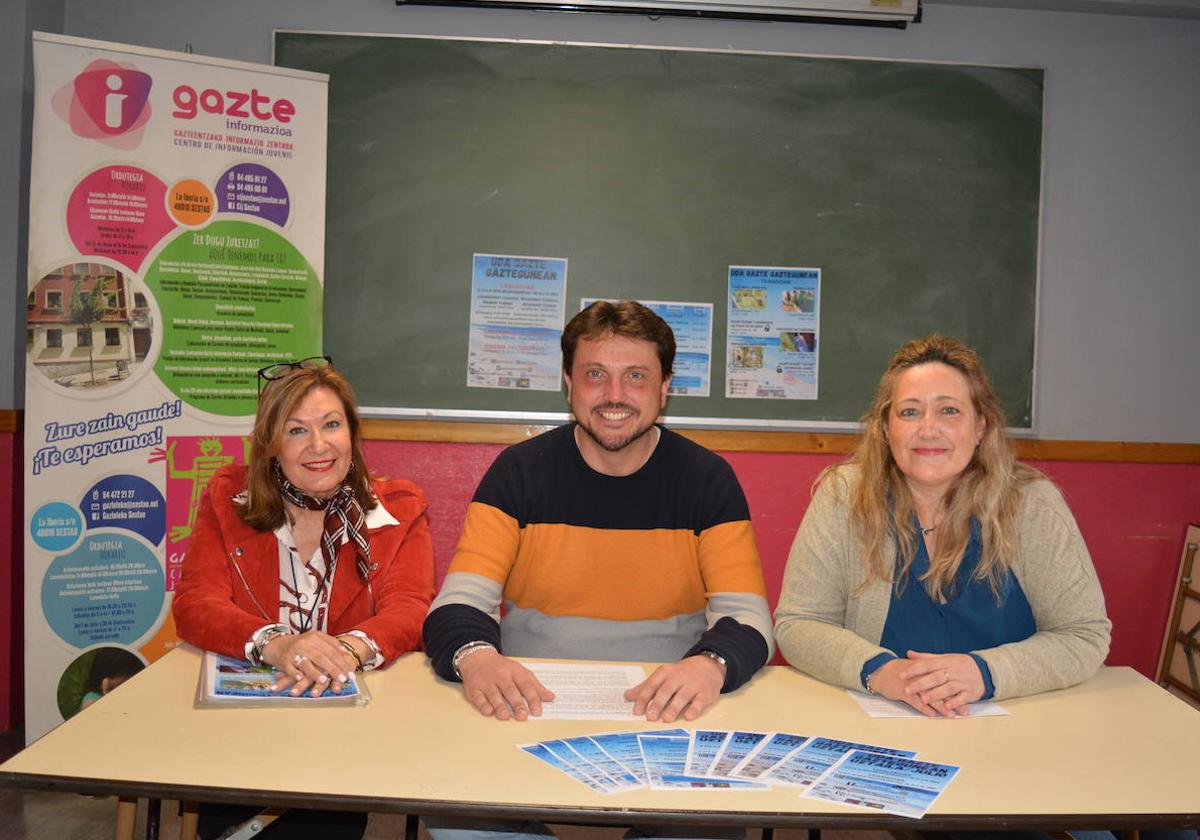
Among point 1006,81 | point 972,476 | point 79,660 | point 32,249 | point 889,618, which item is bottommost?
point 79,660

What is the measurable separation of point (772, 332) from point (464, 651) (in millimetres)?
2091

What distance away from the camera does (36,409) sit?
2.87m

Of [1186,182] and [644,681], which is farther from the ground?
[1186,182]

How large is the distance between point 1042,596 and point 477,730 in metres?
1.10

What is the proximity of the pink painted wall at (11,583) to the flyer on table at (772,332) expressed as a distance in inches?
97.9

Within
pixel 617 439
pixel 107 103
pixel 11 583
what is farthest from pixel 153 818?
pixel 107 103

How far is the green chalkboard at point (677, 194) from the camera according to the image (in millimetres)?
3355

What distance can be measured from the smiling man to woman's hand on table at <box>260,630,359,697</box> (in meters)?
0.29

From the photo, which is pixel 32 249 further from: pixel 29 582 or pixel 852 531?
pixel 852 531

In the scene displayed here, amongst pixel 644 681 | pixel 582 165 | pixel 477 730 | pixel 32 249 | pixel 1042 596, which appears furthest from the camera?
pixel 582 165

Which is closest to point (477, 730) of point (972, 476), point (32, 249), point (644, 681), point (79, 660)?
point (644, 681)

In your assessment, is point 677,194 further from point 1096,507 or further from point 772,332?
point 1096,507

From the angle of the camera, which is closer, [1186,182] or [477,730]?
[477,730]

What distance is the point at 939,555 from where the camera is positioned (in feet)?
6.06
